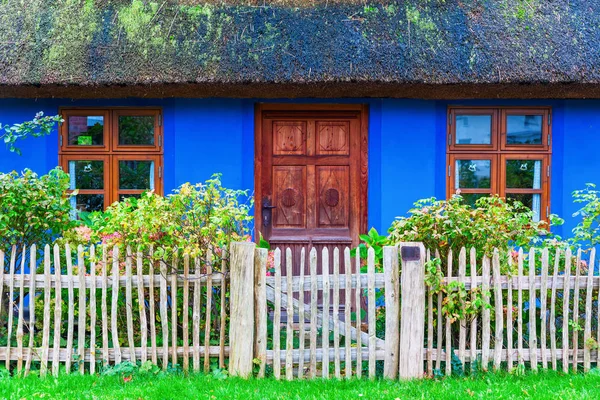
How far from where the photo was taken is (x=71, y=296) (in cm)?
411

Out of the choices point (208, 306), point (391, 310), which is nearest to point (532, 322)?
point (391, 310)

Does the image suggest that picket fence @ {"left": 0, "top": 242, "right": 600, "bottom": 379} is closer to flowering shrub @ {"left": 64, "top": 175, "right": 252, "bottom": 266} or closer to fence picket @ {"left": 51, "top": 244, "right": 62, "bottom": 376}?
fence picket @ {"left": 51, "top": 244, "right": 62, "bottom": 376}

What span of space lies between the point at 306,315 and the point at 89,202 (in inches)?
123

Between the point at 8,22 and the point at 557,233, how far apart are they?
19.8 ft

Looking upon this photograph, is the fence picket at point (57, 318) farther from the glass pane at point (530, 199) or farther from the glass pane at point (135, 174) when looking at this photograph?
the glass pane at point (530, 199)

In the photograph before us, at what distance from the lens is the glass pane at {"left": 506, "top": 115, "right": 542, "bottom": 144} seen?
6.18m

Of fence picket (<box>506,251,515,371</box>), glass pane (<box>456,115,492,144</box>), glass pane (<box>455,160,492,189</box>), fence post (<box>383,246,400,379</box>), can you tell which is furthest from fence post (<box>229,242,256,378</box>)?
glass pane (<box>456,115,492,144</box>)

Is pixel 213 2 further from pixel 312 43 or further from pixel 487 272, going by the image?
pixel 487 272

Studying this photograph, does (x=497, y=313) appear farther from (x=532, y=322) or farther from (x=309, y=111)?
(x=309, y=111)

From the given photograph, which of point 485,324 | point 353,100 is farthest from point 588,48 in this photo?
point 485,324

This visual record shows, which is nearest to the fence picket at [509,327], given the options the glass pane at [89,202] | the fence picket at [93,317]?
the fence picket at [93,317]

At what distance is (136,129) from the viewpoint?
6172 mm

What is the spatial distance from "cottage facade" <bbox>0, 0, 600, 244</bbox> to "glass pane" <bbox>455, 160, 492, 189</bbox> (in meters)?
0.01

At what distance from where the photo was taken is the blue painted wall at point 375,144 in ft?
19.9
